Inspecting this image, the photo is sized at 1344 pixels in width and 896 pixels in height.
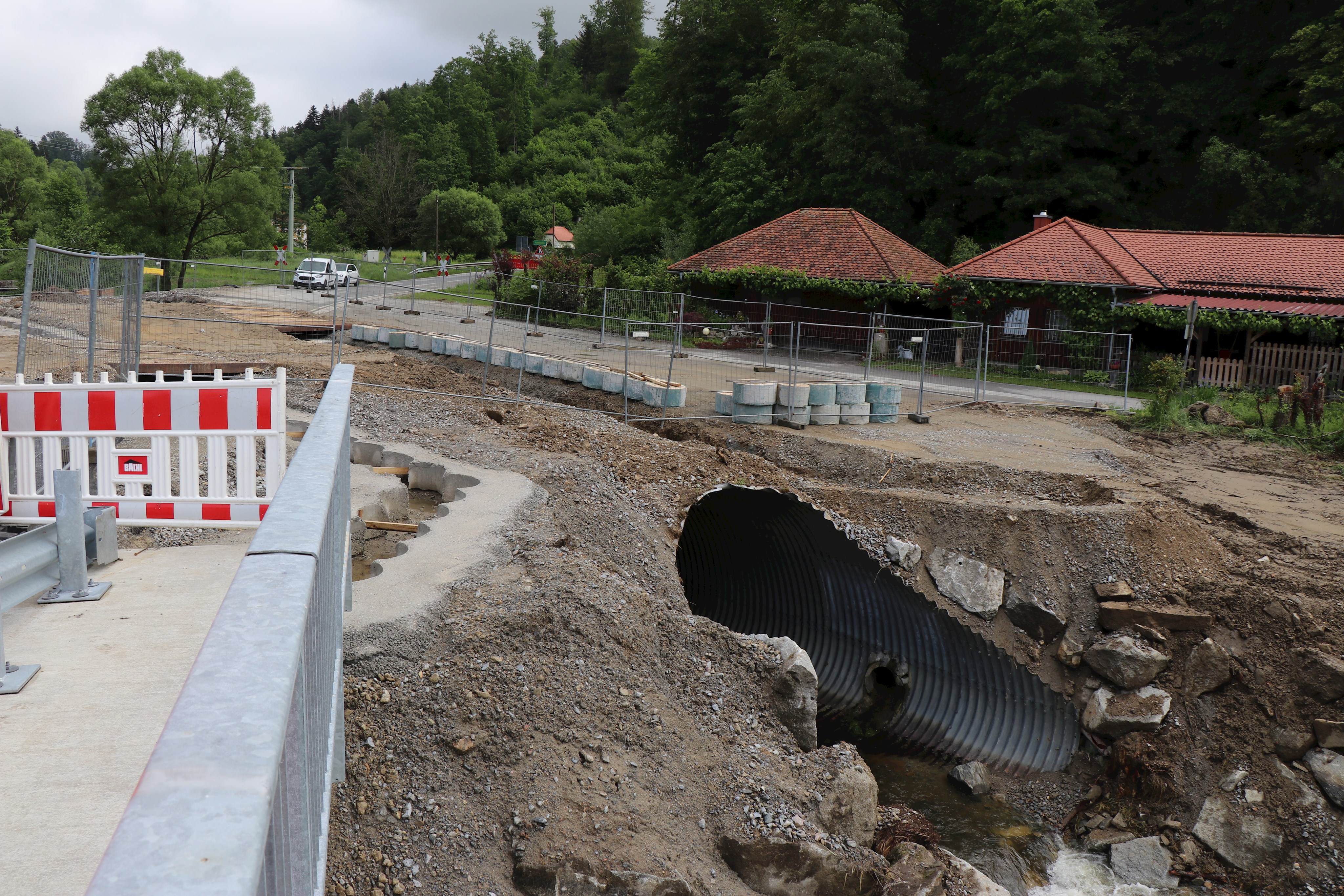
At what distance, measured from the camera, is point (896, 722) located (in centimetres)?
1162

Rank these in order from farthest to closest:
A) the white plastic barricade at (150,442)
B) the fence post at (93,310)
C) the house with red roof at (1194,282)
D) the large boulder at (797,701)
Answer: the house with red roof at (1194,282) < the fence post at (93,310) < the large boulder at (797,701) < the white plastic barricade at (150,442)

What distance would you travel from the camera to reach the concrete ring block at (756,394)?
1527 centimetres

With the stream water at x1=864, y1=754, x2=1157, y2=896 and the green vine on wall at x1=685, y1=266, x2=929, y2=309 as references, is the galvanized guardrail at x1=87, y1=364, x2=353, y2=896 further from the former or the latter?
the green vine on wall at x1=685, y1=266, x2=929, y2=309

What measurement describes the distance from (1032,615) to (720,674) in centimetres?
519

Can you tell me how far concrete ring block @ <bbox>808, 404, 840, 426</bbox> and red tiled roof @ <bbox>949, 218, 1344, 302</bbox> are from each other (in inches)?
573

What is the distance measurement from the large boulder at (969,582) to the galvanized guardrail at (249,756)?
10177mm

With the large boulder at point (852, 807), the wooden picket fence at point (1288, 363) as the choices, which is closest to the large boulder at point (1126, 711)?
the large boulder at point (852, 807)

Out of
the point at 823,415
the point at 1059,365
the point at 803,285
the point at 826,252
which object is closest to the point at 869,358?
the point at 823,415

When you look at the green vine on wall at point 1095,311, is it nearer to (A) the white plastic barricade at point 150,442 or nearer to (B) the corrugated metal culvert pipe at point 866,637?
(B) the corrugated metal culvert pipe at point 866,637

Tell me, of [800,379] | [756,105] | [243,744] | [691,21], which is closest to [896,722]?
[800,379]

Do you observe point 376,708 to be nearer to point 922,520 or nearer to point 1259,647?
point 922,520

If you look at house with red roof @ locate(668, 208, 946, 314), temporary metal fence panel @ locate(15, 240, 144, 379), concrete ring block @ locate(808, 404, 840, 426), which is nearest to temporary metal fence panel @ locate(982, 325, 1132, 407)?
house with red roof @ locate(668, 208, 946, 314)

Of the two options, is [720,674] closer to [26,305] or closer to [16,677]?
[16,677]

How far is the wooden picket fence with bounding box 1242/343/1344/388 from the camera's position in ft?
76.5
